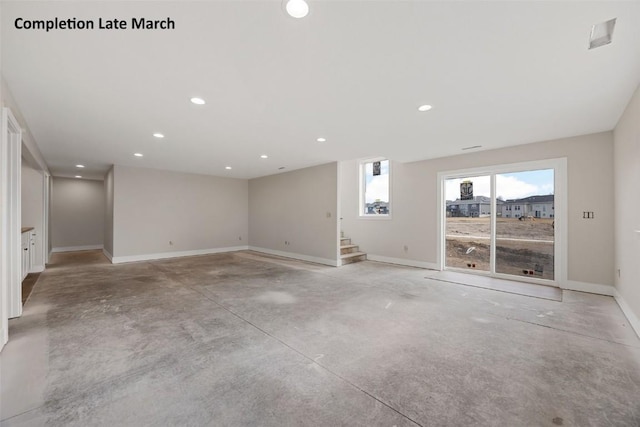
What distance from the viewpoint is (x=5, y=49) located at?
2.03 meters

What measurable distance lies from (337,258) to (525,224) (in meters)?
3.75

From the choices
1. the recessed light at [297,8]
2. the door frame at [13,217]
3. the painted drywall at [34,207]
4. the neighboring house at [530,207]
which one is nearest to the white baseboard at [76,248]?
the painted drywall at [34,207]

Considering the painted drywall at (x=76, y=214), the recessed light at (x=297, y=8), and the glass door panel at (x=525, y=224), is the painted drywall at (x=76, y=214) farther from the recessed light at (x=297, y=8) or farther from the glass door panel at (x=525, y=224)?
the glass door panel at (x=525, y=224)

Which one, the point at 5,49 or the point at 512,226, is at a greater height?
the point at 5,49

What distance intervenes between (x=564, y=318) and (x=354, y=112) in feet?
11.5

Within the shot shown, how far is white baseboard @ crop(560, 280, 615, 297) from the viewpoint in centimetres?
391

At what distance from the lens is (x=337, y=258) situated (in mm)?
6184

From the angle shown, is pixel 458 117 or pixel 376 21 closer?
pixel 376 21

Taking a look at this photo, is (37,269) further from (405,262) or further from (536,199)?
(536,199)

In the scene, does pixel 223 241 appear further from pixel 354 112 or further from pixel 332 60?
pixel 332 60

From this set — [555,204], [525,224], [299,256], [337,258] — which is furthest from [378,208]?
[555,204]

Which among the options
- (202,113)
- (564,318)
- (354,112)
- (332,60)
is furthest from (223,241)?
(564,318)

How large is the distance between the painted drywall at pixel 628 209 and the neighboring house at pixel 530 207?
822 millimetres

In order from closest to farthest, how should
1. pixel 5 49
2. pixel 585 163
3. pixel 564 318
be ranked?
pixel 5 49 < pixel 564 318 < pixel 585 163
